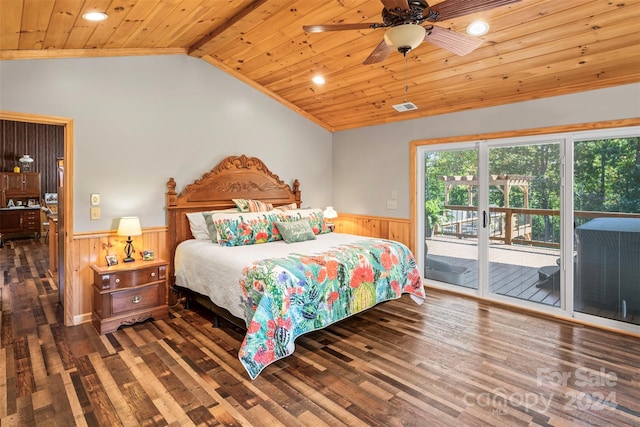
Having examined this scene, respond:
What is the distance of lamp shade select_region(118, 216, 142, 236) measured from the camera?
3680 mm

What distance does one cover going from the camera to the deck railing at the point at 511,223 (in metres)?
3.83

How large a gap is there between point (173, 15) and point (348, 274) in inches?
108

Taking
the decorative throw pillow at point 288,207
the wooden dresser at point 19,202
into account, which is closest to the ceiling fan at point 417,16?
the decorative throw pillow at point 288,207

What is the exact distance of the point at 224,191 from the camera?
4727 millimetres

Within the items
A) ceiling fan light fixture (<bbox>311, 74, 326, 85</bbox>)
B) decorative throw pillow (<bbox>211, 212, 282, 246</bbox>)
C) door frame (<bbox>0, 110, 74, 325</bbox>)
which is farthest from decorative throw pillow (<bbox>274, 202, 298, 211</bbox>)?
door frame (<bbox>0, 110, 74, 325</bbox>)

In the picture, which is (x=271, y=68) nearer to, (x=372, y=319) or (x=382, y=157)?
(x=382, y=157)

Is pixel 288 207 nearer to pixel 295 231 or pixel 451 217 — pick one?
pixel 295 231

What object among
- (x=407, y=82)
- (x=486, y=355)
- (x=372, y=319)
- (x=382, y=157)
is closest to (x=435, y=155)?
(x=382, y=157)

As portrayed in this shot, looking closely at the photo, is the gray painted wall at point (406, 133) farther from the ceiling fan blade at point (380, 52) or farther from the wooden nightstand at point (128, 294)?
the wooden nightstand at point (128, 294)

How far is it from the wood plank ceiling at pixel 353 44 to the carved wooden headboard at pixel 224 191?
123cm

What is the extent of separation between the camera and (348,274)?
3.32 meters

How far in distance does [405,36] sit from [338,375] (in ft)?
7.70

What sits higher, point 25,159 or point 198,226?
point 25,159

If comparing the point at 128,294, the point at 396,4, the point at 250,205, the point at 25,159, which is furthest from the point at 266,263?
the point at 25,159
